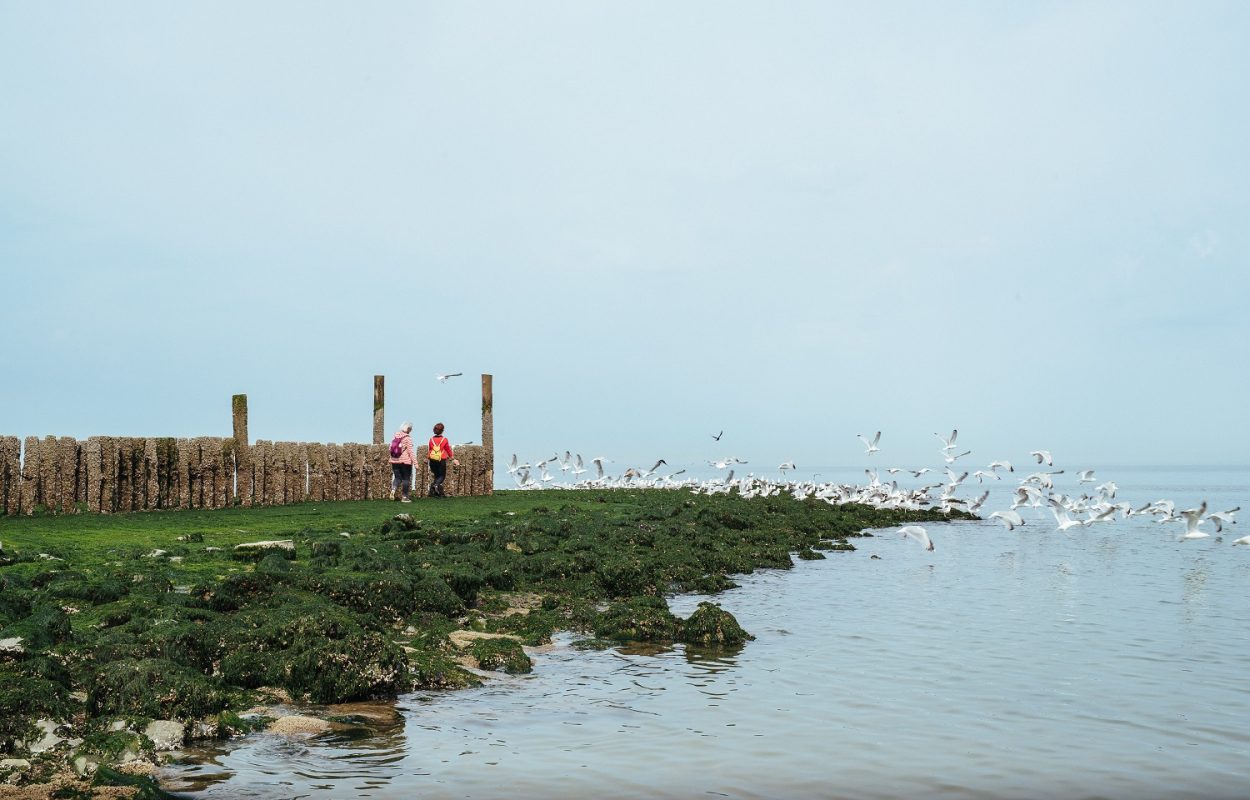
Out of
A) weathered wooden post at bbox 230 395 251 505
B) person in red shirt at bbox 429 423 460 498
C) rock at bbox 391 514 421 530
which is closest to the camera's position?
rock at bbox 391 514 421 530

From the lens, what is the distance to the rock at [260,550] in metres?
13.5

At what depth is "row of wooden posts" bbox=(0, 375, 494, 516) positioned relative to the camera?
21.2 m

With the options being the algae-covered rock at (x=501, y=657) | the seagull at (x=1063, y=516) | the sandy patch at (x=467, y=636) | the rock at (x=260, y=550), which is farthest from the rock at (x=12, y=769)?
the seagull at (x=1063, y=516)

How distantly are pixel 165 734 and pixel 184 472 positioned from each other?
60.6 feet

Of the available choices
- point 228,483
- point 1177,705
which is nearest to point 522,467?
point 228,483

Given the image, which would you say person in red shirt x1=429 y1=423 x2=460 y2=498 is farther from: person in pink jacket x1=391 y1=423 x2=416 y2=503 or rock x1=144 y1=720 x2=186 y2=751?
rock x1=144 y1=720 x2=186 y2=751

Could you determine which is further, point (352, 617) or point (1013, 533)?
point (1013, 533)

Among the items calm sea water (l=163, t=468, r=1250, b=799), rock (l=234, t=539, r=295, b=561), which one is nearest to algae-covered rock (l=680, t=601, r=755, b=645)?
calm sea water (l=163, t=468, r=1250, b=799)

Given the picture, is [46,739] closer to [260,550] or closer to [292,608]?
[292,608]

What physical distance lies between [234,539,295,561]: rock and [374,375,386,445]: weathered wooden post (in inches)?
649

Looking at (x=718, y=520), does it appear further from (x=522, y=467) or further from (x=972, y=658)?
(x=522, y=467)

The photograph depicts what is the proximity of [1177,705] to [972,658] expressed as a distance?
6.74 feet

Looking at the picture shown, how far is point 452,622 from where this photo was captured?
416 inches

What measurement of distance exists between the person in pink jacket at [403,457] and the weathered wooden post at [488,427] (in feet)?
17.2
